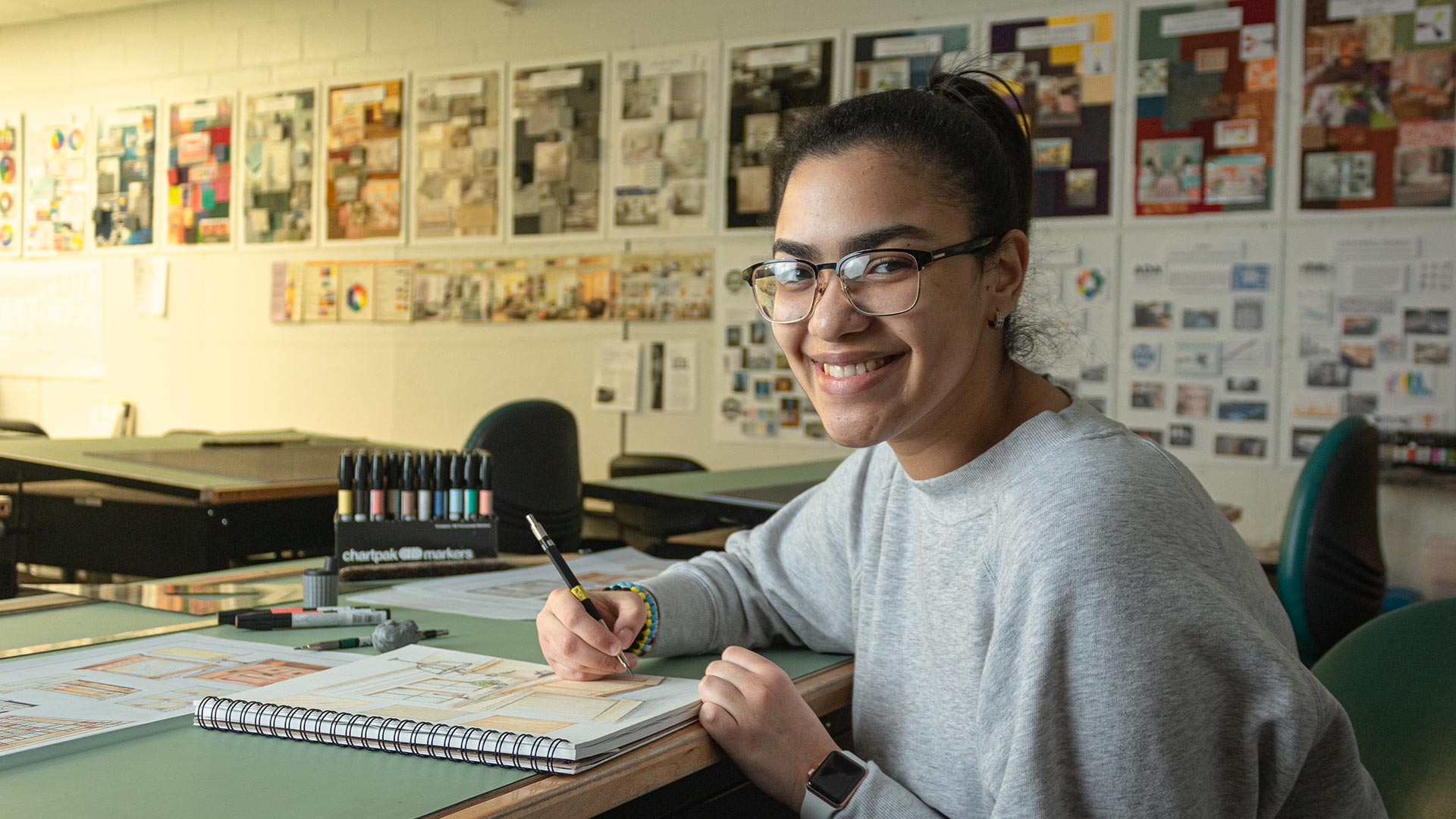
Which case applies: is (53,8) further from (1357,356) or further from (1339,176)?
(1357,356)

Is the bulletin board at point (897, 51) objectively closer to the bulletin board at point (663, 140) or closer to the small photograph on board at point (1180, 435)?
the bulletin board at point (663, 140)

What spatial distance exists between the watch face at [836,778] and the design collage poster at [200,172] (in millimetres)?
5790

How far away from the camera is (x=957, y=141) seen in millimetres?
1101

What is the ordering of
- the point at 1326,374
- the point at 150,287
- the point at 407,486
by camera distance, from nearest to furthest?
the point at 407,486
the point at 1326,374
the point at 150,287

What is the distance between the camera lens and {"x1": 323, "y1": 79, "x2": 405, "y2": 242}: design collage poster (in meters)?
5.45

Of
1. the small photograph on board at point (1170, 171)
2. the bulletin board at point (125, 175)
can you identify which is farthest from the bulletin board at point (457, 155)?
the small photograph on board at point (1170, 171)

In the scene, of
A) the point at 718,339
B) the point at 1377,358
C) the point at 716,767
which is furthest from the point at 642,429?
the point at 716,767

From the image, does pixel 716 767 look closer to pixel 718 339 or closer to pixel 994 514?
pixel 994 514

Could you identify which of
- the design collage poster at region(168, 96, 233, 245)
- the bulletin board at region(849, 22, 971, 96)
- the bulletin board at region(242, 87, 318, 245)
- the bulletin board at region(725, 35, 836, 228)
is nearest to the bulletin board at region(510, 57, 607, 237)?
the bulletin board at region(725, 35, 836, 228)

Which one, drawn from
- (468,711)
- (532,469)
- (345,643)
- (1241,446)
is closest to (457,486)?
(345,643)

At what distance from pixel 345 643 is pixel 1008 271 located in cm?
81

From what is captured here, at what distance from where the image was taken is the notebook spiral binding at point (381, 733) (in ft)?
2.81

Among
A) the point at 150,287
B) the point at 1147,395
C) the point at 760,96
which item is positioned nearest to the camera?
the point at 1147,395

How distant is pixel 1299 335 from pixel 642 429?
2525mm
